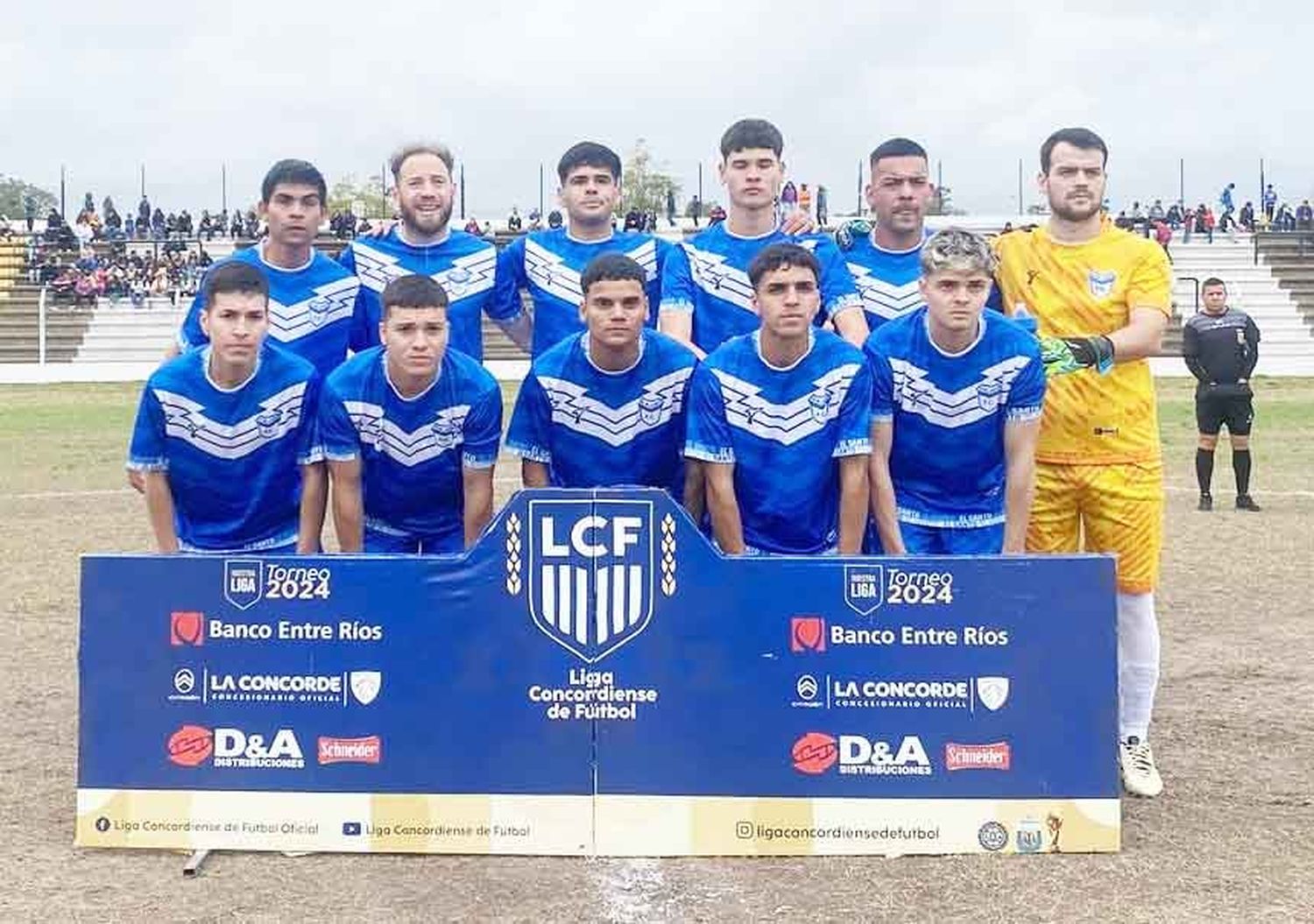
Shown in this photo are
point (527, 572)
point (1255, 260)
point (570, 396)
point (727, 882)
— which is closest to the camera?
point (727, 882)

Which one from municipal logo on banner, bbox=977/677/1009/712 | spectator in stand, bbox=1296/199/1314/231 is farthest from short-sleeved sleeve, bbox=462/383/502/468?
spectator in stand, bbox=1296/199/1314/231

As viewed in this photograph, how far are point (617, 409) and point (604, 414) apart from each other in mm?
55

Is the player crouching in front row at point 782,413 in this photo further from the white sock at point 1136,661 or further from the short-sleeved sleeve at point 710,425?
the white sock at point 1136,661

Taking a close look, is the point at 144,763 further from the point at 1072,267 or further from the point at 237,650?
the point at 1072,267

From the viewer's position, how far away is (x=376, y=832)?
540 centimetres

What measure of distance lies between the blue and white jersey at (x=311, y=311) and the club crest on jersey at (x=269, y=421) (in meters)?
0.68

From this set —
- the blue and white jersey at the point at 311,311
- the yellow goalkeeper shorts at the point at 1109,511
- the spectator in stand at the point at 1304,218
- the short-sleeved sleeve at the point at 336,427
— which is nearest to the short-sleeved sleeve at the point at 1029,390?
the yellow goalkeeper shorts at the point at 1109,511

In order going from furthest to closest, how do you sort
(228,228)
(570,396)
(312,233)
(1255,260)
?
(228,228), (1255,260), (312,233), (570,396)

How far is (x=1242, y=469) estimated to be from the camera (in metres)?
14.9

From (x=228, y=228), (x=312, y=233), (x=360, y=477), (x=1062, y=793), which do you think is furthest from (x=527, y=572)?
(x=228, y=228)

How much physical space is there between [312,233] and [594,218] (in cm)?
123

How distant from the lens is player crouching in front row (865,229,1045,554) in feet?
19.7

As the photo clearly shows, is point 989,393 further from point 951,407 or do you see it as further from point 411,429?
point 411,429

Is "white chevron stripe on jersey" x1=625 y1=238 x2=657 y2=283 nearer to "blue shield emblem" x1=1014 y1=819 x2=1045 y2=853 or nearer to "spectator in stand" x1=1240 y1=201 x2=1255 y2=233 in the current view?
"blue shield emblem" x1=1014 y1=819 x2=1045 y2=853
